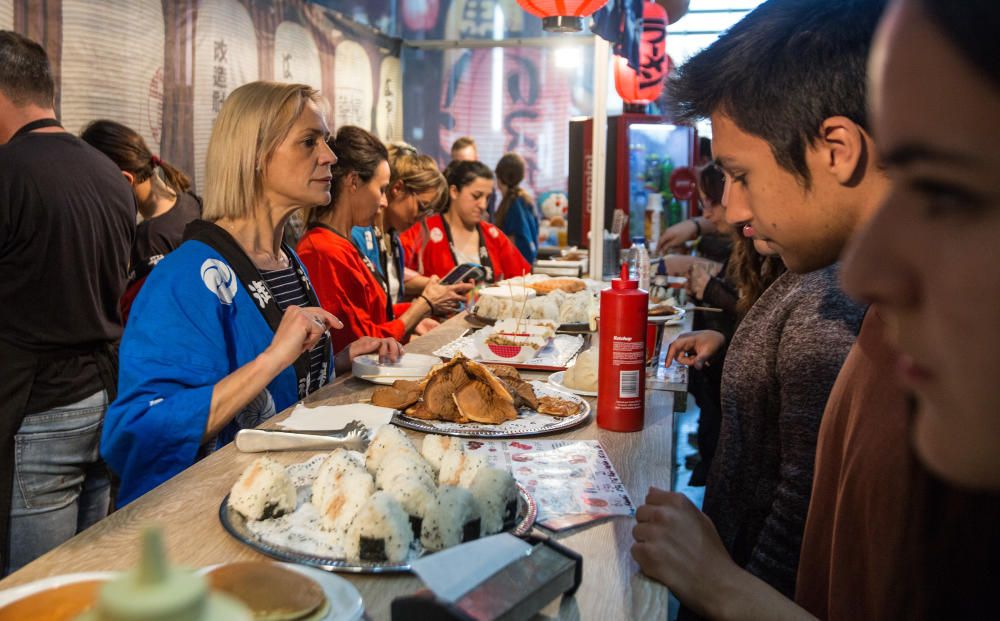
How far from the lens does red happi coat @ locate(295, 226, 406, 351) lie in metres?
3.72

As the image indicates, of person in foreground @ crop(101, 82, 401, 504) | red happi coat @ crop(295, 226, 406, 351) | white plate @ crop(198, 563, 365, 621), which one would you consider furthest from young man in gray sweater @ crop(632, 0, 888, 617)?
red happi coat @ crop(295, 226, 406, 351)

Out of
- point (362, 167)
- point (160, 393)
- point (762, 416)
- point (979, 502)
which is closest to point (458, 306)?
point (362, 167)

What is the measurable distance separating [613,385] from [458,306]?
2571mm

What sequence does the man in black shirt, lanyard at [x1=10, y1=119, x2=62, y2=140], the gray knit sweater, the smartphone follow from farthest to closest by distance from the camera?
the smartphone
lanyard at [x1=10, y1=119, x2=62, y2=140]
the man in black shirt
the gray knit sweater

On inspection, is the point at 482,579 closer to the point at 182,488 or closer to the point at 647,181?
the point at 182,488

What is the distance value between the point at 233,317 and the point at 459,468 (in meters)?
1.13

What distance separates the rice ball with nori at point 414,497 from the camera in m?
1.22

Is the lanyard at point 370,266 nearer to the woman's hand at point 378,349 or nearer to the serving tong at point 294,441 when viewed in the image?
the woman's hand at point 378,349

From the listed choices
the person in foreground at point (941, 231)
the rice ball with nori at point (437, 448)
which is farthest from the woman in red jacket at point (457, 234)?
the person in foreground at point (941, 231)

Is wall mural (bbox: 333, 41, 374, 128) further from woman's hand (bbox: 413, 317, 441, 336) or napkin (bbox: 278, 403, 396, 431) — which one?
napkin (bbox: 278, 403, 396, 431)

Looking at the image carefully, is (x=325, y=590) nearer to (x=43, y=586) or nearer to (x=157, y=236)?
(x=43, y=586)

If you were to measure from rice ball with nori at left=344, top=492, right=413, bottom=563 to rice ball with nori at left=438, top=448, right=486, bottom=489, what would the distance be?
0.70ft

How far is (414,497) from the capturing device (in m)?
1.23

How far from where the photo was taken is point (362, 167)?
411cm
